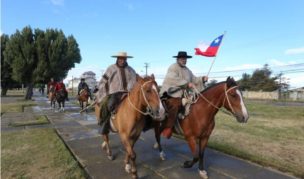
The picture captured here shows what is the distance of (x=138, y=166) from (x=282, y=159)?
3.28m

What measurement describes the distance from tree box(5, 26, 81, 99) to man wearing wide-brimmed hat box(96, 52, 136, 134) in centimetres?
2319

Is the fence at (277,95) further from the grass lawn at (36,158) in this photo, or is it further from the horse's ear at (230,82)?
the horse's ear at (230,82)

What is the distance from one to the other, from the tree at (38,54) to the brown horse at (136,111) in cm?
2424

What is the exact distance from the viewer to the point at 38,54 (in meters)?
26.9

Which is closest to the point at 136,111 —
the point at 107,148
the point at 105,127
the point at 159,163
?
the point at 105,127

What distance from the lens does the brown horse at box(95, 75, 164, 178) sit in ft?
13.6

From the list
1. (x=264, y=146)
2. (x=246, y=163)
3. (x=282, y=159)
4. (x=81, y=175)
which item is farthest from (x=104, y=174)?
(x=264, y=146)

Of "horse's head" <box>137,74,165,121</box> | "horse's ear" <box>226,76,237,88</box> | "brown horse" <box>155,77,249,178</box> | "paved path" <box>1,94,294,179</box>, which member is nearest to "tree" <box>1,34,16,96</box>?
"paved path" <box>1,94,294,179</box>

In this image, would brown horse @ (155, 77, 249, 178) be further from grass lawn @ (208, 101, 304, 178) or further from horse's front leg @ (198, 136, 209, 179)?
grass lawn @ (208, 101, 304, 178)

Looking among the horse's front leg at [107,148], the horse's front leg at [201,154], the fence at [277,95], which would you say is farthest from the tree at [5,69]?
the fence at [277,95]

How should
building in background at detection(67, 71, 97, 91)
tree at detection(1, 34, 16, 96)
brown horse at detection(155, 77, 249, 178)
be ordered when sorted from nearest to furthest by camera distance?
1. brown horse at detection(155, 77, 249, 178)
2. tree at detection(1, 34, 16, 96)
3. building in background at detection(67, 71, 97, 91)

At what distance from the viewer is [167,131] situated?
5484 mm

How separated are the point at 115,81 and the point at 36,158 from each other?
2566 millimetres

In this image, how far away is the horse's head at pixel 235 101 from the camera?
4277mm
